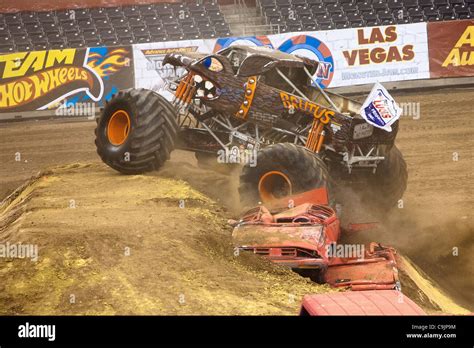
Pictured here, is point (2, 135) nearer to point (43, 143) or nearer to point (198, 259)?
point (43, 143)

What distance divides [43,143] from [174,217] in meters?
8.43

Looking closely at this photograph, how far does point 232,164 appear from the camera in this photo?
11.0 m

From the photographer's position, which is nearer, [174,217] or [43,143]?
[174,217]

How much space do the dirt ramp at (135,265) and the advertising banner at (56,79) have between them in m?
9.28

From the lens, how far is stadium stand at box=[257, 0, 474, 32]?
2102 cm

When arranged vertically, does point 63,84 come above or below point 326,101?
above

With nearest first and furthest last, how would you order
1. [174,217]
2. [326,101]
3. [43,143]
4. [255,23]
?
[174,217] < [326,101] < [43,143] < [255,23]

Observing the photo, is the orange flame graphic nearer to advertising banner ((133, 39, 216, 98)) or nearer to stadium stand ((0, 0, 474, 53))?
advertising banner ((133, 39, 216, 98))

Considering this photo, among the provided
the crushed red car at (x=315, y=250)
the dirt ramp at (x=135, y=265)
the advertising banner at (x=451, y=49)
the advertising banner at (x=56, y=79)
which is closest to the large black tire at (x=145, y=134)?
the dirt ramp at (x=135, y=265)

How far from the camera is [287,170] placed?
29.6 feet

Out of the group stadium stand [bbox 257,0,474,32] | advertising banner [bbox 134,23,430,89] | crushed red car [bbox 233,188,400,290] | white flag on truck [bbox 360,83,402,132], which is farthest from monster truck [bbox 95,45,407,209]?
stadium stand [bbox 257,0,474,32]
